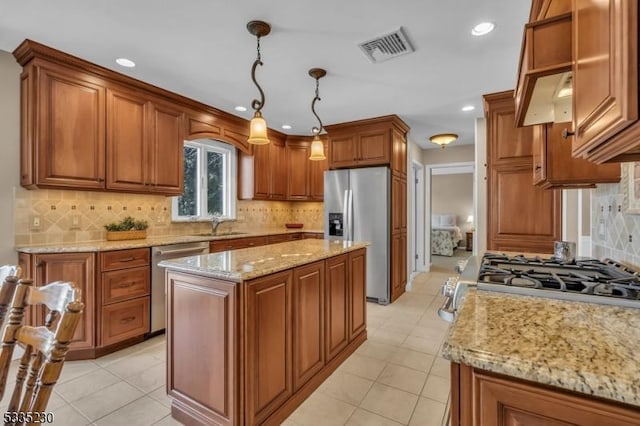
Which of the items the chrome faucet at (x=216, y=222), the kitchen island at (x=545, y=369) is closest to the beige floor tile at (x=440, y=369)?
the kitchen island at (x=545, y=369)

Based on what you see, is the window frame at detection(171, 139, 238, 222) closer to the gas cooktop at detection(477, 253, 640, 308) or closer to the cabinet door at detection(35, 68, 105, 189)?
the cabinet door at detection(35, 68, 105, 189)

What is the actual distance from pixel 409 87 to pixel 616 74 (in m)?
2.69

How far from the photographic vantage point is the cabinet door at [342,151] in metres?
4.35

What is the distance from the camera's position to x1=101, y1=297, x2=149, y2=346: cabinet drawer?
2.56 m

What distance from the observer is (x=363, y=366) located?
2428 mm

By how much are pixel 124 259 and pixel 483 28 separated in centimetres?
332

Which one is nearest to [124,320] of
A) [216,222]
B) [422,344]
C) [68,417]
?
[68,417]

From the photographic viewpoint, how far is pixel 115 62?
105 inches

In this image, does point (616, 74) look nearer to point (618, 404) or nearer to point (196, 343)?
point (618, 404)

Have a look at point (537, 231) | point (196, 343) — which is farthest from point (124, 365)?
point (537, 231)

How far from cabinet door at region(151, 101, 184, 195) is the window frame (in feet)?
1.25

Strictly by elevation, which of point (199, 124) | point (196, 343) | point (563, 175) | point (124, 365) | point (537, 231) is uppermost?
point (199, 124)

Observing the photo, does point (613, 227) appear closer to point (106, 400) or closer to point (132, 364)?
point (106, 400)

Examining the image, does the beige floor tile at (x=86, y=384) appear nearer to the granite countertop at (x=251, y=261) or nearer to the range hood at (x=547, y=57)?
the granite countertop at (x=251, y=261)
